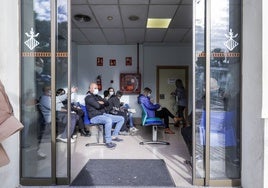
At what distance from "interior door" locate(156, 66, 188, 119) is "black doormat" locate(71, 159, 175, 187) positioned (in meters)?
3.99

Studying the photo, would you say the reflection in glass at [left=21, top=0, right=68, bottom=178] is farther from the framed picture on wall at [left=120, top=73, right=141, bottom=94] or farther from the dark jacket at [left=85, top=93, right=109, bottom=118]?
the framed picture on wall at [left=120, top=73, right=141, bottom=94]

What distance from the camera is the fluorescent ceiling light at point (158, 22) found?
518 cm

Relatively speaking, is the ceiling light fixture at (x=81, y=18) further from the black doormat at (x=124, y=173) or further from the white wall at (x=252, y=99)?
the white wall at (x=252, y=99)

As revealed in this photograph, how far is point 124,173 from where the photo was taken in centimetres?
313

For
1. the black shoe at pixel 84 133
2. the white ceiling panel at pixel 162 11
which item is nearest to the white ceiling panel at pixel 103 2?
the white ceiling panel at pixel 162 11

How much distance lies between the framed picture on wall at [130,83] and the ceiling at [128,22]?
972 millimetres

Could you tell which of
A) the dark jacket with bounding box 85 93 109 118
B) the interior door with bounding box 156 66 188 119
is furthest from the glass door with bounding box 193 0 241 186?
the interior door with bounding box 156 66 188 119

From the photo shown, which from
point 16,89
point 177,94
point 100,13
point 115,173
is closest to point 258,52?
point 115,173

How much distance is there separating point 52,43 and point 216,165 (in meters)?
Result: 2.28

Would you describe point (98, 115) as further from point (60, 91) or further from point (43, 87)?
point (43, 87)

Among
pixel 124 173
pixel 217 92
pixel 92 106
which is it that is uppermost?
pixel 217 92

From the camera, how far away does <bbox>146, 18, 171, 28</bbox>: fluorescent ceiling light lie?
5180 millimetres

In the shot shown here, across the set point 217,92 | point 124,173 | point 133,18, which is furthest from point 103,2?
point 124,173

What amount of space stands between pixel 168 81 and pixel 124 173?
4826 mm
